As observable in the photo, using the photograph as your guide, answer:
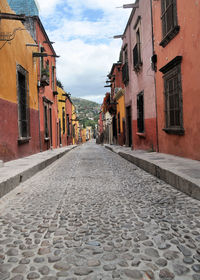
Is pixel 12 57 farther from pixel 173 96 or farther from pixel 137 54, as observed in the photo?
pixel 137 54

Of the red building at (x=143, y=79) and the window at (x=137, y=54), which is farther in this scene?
the window at (x=137, y=54)

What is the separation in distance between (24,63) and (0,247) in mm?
9211

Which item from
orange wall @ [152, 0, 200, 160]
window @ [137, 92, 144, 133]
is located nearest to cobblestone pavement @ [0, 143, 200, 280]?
orange wall @ [152, 0, 200, 160]

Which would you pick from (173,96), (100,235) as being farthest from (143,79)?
(100,235)

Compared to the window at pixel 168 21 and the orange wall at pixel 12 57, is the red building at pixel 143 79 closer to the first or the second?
the window at pixel 168 21

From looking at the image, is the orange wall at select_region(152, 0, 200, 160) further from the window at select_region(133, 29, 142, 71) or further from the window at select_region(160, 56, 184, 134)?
the window at select_region(133, 29, 142, 71)

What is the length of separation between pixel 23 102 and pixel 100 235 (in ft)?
28.0

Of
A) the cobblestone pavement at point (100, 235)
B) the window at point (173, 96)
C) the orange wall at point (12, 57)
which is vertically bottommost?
the cobblestone pavement at point (100, 235)

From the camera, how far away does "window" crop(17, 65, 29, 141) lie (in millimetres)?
9688

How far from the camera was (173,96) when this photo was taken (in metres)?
7.34

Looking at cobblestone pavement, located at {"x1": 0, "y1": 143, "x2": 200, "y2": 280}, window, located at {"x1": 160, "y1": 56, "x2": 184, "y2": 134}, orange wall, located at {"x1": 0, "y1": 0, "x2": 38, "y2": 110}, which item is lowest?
cobblestone pavement, located at {"x1": 0, "y1": 143, "x2": 200, "y2": 280}

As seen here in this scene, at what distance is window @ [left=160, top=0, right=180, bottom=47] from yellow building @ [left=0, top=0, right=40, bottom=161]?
3.96m

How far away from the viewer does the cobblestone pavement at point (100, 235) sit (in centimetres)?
187

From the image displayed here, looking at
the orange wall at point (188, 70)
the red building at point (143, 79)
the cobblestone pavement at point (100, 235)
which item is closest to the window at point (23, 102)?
the red building at point (143, 79)
